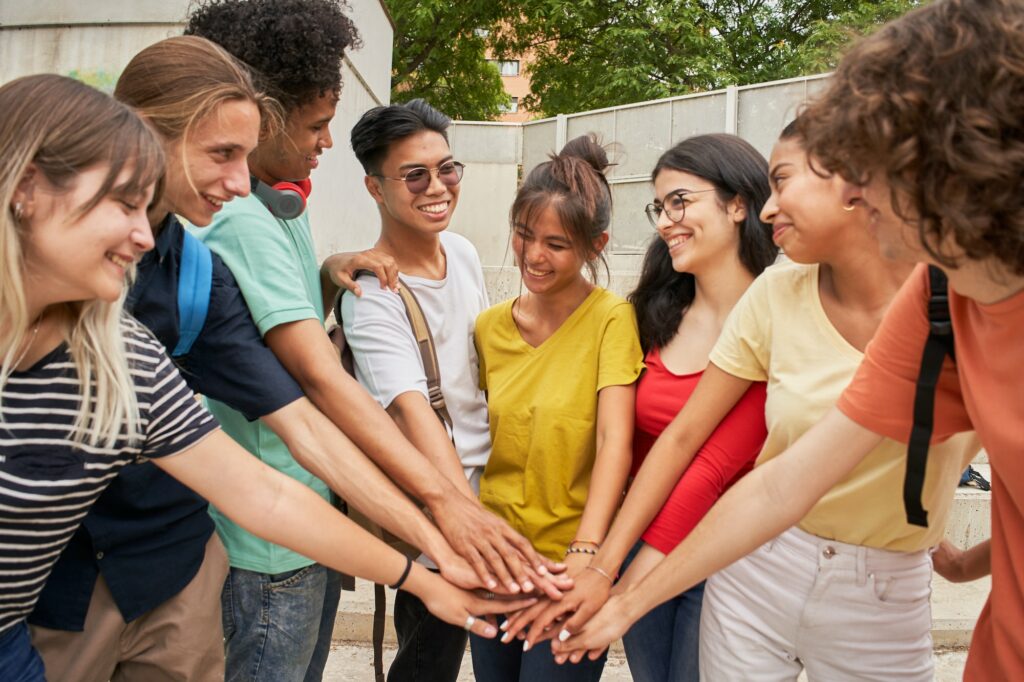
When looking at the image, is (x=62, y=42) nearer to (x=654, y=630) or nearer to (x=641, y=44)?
(x=654, y=630)

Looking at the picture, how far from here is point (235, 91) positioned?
6.30 feet

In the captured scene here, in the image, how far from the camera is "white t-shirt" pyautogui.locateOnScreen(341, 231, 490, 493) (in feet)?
7.64

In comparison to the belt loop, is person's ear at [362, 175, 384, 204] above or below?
above

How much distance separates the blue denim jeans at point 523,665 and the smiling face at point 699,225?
1076 millimetres

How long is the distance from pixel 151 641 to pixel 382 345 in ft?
2.89

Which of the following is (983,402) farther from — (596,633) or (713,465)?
(596,633)

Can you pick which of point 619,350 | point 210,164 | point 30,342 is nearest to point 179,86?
point 210,164

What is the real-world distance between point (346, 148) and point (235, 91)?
671cm

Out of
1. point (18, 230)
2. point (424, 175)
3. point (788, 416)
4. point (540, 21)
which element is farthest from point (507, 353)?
point (540, 21)

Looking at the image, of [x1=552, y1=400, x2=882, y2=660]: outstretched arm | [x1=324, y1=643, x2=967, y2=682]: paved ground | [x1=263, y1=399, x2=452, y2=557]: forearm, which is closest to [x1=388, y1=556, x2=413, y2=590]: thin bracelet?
[x1=263, y1=399, x2=452, y2=557]: forearm

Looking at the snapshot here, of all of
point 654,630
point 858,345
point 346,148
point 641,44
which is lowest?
point 654,630

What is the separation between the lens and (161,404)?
1.59m

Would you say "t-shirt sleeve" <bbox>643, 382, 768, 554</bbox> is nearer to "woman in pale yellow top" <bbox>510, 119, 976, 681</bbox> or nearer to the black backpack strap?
"woman in pale yellow top" <bbox>510, 119, 976, 681</bbox>

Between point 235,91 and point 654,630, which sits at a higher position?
point 235,91
